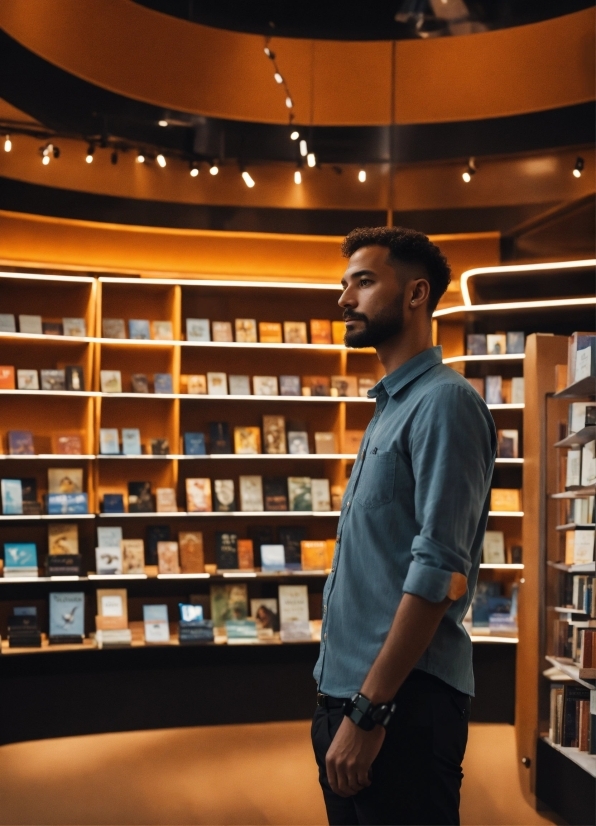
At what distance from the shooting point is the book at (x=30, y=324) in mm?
6172

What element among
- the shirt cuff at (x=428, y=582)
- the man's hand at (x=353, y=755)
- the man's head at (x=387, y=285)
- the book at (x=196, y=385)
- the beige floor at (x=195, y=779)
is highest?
the man's head at (x=387, y=285)

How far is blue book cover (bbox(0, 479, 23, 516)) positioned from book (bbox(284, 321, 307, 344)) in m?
2.04

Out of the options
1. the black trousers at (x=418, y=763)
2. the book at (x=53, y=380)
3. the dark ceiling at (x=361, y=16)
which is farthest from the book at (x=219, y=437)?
the black trousers at (x=418, y=763)

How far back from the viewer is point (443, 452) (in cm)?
160

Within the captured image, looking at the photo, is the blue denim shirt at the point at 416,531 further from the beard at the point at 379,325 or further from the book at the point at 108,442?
the book at the point at 108,442

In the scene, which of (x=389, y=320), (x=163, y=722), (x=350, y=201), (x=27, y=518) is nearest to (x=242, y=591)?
(x=163, y=722)

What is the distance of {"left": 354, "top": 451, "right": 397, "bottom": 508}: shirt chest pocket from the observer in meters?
1.69

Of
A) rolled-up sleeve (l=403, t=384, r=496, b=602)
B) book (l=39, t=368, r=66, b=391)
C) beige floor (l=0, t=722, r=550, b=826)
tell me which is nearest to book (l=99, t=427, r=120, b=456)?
book (l=39, t=368, r=66, b=391)

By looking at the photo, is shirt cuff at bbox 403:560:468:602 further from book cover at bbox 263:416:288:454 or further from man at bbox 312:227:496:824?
book cover at bbox 263:416:288:454

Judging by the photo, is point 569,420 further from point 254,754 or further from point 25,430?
point 25,430

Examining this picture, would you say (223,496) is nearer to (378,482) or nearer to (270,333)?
(270,333)

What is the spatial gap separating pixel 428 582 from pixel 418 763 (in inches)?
12.7

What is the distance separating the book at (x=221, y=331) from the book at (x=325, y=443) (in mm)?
919

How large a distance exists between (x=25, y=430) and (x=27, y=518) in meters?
0.65
